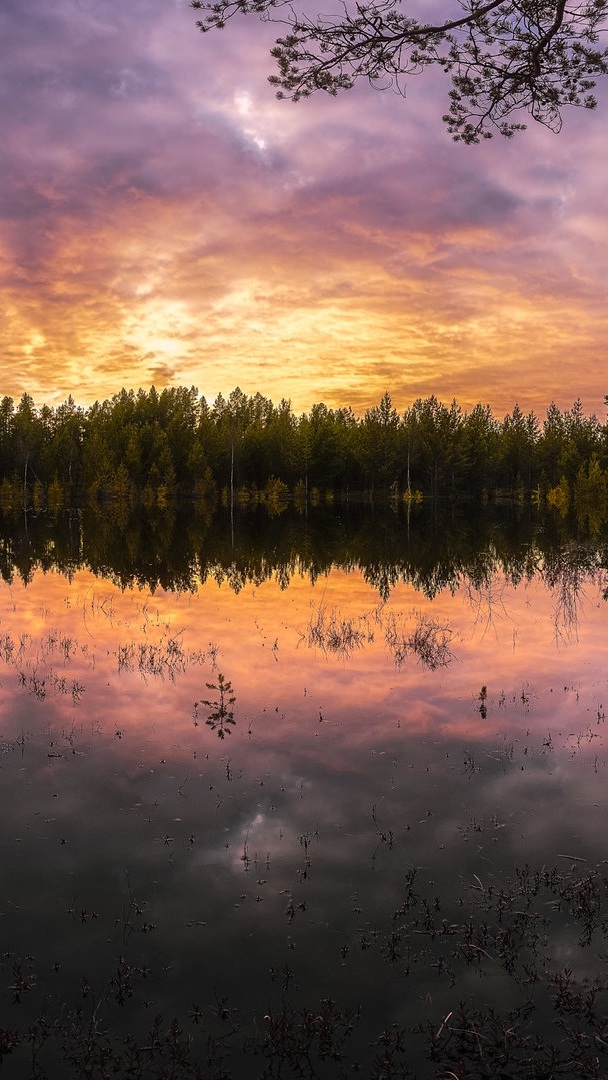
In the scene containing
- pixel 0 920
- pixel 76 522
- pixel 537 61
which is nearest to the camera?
pixel 0 920

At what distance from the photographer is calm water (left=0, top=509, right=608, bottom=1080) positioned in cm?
580

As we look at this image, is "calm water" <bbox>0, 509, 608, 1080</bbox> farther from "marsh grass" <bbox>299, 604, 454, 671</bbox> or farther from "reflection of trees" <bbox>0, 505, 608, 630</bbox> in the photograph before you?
"reflection of trees" <bbox>0, 505, 608, 630</bbox>

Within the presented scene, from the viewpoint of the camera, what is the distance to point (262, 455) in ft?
421

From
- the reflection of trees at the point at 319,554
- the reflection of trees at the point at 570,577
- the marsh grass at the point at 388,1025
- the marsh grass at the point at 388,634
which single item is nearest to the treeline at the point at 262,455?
the reflection of trees at the point at 319,554

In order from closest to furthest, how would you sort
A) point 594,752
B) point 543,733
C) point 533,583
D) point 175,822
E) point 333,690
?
1. point 175,822
2. point 594,752
3. point 543,733
4. point 333,690
5. point 533,583

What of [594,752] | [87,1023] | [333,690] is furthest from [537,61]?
[87,1023]

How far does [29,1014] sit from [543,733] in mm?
9369

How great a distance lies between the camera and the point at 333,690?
15.0 meters

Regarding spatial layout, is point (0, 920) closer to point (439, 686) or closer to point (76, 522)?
point (439, 686)

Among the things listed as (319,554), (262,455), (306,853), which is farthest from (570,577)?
(262,455)

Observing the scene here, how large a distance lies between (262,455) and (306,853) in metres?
122

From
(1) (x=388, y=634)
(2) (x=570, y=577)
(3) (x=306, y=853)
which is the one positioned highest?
(2) (x=570, y=577)

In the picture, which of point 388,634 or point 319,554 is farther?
point 319,554

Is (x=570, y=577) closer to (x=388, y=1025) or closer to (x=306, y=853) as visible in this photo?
(x=306, y=853)
